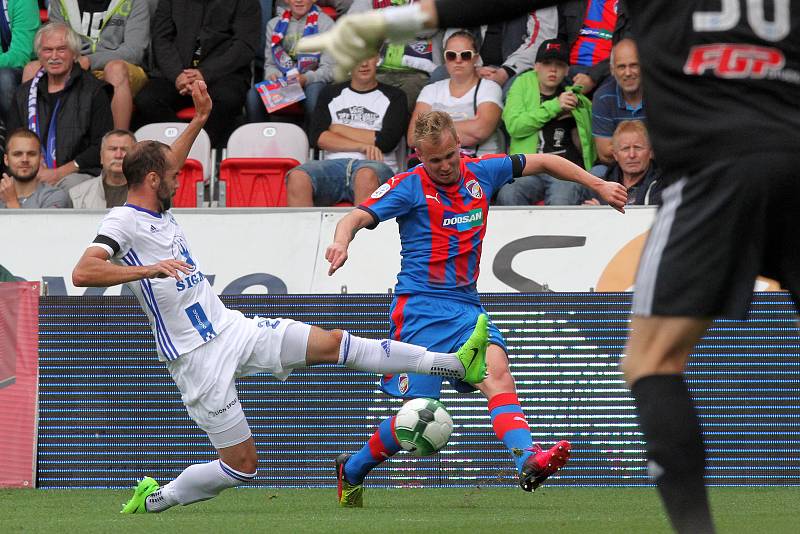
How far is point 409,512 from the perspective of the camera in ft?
22.8

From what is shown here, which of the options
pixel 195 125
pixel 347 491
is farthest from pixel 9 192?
pixel 347 491

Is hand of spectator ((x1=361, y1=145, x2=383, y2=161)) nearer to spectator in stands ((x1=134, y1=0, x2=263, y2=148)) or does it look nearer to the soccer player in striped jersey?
spectator in stands ((x1=134, y1=0, x2=263, y2=148))

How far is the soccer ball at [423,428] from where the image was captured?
22.1 feet

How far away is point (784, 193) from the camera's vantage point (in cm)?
315

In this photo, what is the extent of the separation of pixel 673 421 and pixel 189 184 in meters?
8.90

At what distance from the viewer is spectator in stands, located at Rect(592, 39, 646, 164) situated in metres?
11.1

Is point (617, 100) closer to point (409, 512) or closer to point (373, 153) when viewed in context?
point (373, 153)

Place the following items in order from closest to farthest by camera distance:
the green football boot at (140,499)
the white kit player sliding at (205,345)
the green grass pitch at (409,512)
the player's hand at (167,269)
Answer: the green grass pitch at (409,512) → the player's hand at (167,269) → the white kit player sliding at (205,345) → the green football boot at (140,499)

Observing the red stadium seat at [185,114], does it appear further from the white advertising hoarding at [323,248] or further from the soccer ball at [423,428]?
the soccer ball at [423,428]

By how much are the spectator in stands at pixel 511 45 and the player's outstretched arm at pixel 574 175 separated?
458cm

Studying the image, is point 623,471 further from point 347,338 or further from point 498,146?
point 498,146

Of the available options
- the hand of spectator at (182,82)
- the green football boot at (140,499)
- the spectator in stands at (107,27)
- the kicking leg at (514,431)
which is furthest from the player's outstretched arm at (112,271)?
the spectator in stands at (107,27)

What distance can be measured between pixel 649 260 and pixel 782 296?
6.23 m

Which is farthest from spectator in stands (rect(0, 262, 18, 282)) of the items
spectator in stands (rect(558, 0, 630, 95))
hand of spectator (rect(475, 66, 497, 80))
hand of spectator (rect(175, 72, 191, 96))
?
spectator in stands (rect(558, 0, 630, 95))
